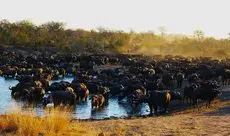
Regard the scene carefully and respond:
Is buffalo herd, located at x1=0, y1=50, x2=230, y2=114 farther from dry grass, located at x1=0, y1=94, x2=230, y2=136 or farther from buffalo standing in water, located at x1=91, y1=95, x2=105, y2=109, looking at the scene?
dry grass, located at x1=0, y1=94, x2=230, y2=136

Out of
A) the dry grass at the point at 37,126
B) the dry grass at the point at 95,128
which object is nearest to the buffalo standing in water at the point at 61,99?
the dry grass at the point at 95,128

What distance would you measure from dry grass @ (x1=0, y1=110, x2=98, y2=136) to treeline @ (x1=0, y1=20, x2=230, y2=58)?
67.1 m

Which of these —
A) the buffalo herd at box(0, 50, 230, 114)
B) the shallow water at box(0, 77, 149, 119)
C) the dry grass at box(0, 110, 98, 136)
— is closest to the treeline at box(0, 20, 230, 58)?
the buffalo herd at box(0, 50, 230, 114)

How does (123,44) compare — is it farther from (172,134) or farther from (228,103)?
(172,134)

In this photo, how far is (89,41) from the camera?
89125 mm

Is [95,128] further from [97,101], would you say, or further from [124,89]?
[124,89]

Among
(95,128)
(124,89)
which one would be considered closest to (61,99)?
(124,89)

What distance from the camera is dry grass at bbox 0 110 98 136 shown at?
1221 centimetres

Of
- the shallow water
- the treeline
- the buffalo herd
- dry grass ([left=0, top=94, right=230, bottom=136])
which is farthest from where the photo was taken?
the treeline

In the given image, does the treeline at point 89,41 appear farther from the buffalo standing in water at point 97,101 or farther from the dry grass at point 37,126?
the dry grass at point 37,126

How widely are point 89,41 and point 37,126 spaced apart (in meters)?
77.2

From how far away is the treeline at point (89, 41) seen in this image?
8444 centimetres

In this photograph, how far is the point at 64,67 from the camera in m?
49.1

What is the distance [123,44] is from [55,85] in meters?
63.3
